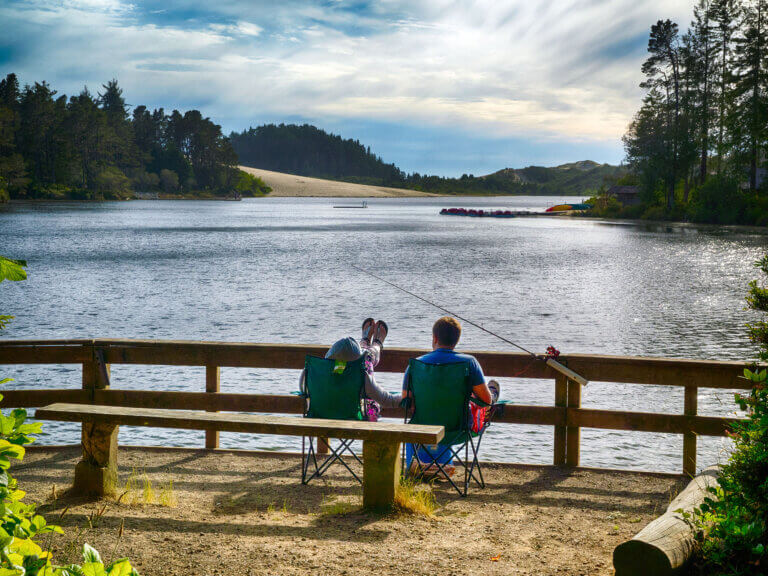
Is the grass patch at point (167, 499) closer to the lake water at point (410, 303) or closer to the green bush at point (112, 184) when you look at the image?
the lake water at point (410, 303)

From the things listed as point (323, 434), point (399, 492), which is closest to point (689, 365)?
point (399, 492)

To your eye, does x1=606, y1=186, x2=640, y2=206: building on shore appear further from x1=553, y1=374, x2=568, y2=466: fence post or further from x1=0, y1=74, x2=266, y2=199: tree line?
x1=553, y1=374, x2=568, y2=466: fence post

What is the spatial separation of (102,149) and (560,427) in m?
151

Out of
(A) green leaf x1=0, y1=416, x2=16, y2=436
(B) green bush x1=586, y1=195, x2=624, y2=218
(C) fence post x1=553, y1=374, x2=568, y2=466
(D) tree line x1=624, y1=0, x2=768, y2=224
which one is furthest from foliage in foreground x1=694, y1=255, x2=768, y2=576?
(B) green bush x1=586, y1=195, x2=624, y2=218

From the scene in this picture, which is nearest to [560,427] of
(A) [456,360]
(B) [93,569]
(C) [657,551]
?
(A) [456,360]

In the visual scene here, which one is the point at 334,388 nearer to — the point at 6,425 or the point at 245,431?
the point at 245,431

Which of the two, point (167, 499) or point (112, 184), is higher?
point (112, 184)

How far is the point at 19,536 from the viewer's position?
2336mm

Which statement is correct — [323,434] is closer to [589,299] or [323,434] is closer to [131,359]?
[131,359]

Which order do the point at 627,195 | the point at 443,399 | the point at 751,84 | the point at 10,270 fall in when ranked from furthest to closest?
1. the point at 627,195
2. the point at 751,84
3. the point at 443,399
4. the point at 10,270

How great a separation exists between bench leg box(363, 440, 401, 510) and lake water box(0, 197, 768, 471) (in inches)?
178

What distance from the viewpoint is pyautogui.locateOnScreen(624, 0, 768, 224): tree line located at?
64688 mm

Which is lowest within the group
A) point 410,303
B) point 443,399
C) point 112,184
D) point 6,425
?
point 410,303

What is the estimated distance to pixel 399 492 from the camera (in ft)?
16.5
